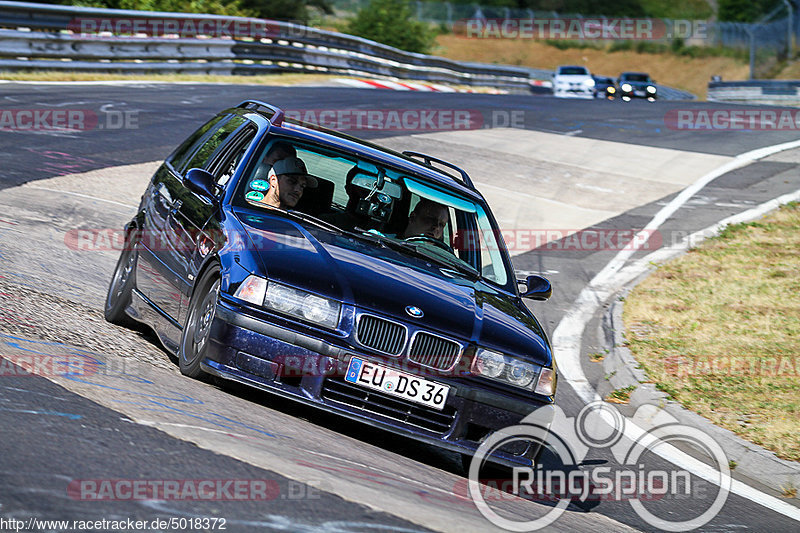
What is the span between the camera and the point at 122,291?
7332mm

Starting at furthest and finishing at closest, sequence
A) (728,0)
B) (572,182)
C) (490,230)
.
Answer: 1. (728,0)
2. (572,182)
3. (490,230)

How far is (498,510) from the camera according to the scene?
501 centimetres

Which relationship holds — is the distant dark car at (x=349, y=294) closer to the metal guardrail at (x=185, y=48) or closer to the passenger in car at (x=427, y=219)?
the passenger in car at (x=427, y=219)

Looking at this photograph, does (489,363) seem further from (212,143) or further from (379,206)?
(212,143)

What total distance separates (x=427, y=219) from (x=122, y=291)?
2.15 metres

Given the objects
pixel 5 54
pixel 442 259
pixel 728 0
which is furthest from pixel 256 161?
pixel 728 0

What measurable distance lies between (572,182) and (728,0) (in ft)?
260

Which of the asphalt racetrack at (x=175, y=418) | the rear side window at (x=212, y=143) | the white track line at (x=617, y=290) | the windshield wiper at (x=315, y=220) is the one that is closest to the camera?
the asphalt racetrack at (x=175, y=418)

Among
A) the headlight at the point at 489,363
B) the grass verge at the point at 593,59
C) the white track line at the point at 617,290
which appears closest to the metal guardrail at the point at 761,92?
the white track line at the point at 617,290

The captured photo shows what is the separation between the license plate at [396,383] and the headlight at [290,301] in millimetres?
262

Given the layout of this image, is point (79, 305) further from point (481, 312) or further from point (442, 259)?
point (481, 312)

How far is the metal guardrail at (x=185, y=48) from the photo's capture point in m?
22.0

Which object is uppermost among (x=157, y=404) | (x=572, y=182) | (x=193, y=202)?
(x=193, y=202)

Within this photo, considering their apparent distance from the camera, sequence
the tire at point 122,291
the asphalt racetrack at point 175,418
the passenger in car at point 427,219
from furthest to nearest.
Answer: the tire at point 122,291
the passenger in car at point 427,219
the asphalt racetrack at point 175,418
